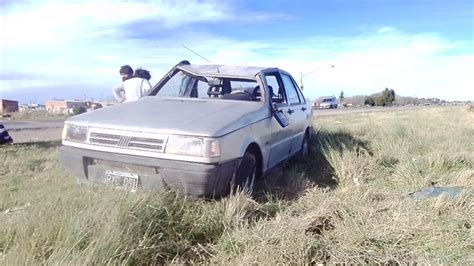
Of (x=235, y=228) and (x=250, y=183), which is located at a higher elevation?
(x=250, y=183)

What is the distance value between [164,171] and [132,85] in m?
3.15

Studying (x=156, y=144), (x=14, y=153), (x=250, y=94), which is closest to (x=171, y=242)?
(x=156, y=144)

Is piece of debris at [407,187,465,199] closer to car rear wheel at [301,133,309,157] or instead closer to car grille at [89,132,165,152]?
car rear wheel at [301,133,309,157]

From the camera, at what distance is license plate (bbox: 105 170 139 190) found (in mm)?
3213

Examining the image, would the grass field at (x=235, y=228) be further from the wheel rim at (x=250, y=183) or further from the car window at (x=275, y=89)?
the car window at (x=275, y=89)

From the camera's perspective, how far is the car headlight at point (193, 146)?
10.2 ft

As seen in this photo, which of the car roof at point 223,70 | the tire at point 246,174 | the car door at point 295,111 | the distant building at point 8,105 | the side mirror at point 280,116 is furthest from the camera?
the distant building at point 8,105

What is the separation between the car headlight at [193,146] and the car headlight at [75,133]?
0.95 m

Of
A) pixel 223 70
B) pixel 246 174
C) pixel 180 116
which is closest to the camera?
pixel 180 116

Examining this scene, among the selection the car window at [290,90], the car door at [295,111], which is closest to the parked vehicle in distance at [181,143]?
the car door at [295,111]

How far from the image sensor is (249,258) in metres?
2.51

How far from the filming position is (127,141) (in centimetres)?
332

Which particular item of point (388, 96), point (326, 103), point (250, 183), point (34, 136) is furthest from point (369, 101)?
point (250, 183)

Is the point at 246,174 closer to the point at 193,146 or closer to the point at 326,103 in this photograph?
the point at 193,146
